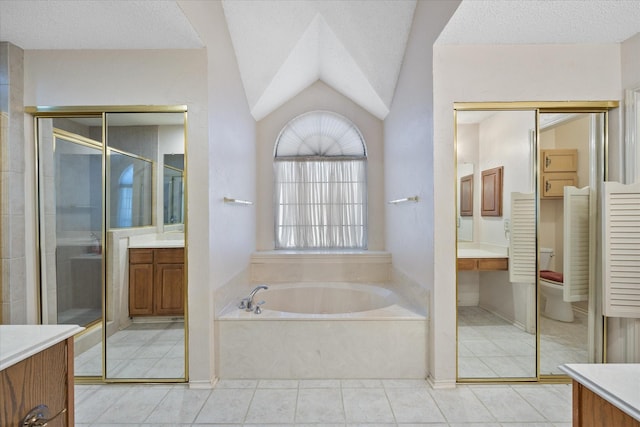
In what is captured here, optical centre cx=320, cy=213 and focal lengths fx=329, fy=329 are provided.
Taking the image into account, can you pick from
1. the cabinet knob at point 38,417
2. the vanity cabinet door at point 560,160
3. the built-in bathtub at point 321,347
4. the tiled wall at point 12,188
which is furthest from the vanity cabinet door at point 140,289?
the vanity cabinet door at point 560,160

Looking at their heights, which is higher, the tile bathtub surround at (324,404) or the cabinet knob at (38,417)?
the cabinet knob at (38,417)

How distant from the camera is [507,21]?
1925 millimetres

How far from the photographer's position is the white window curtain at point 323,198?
12.5 feet

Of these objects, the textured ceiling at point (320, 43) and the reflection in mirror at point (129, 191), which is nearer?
the reflection in mirror at point (129, 191)

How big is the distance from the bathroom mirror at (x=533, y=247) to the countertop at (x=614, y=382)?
4.38ft

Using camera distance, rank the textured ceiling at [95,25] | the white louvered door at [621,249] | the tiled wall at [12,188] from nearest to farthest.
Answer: the textured ceiling at [95,25]
the white louvered door at [621,249]
the tiled wall at [12,188]

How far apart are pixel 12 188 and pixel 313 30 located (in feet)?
8.03

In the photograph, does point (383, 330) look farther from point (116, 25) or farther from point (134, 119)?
A: point (116, 25)

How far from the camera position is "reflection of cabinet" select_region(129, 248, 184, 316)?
224 cm

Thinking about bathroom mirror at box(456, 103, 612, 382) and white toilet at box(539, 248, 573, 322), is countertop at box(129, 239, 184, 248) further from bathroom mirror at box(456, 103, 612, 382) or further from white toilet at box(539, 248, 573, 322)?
white toilet at box(539, 248, 573, 322)

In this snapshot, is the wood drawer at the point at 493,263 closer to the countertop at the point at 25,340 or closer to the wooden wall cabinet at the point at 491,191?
the wooden wall cabinet at the point at 491,191

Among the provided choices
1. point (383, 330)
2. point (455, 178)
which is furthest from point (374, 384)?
point (455, 178)

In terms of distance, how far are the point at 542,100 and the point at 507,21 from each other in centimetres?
61

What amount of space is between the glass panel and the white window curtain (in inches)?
73.9
